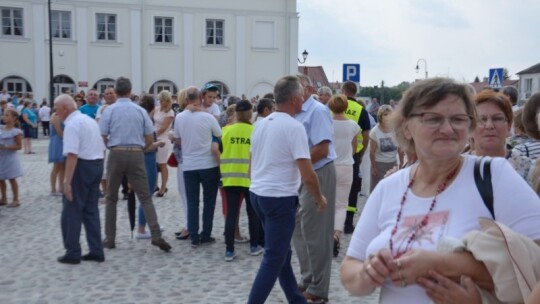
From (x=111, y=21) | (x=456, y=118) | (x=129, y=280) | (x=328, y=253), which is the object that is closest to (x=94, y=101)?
(x=129, y=280)

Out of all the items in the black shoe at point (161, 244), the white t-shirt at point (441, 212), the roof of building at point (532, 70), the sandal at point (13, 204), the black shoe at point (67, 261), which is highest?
the roof of building at point (532, 70)

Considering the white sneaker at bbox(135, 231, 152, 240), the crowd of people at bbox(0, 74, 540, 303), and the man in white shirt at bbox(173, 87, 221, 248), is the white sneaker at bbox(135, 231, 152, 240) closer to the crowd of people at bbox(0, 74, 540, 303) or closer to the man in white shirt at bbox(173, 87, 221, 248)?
the crowd of people at bbox(0, 74, 540, 303)

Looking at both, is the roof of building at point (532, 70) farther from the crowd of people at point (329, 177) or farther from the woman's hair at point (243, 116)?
the woman's hair at point (243, 116)

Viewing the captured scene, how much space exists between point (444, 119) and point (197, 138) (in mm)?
5519

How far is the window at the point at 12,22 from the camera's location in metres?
35.7

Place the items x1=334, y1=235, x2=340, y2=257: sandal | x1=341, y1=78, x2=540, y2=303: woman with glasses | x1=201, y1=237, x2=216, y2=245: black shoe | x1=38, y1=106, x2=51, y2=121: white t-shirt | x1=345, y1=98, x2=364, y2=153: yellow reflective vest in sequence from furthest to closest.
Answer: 1. x1=38, y1=106, x2=51, y2=121: white t-shirt
2. x1=345, y1=98, x2=364, y2=153: yellow reflective vest
3. x1=201, y1=237, x2=216, y2=245: black shoe
4. x1=334, y1=235, x2=340, y2=257: sandal
5. x1=341, y1=78, x2=540, y2=303: woman with glasses

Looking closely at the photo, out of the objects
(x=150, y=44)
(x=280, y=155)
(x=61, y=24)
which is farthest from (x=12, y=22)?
(x=280, y=155)

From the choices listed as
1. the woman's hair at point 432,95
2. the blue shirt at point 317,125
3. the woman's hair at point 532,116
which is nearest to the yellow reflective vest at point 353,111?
the blue shirt at point 317,125

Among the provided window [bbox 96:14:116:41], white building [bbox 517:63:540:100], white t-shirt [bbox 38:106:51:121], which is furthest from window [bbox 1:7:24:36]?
white building [bbox 517:63:540:100]

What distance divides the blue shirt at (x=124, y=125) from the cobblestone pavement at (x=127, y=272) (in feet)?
4.69

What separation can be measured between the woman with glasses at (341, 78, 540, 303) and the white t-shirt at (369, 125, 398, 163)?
6.37 m

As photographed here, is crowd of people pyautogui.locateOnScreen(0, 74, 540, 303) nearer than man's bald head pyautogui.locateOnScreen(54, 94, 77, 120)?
Yes

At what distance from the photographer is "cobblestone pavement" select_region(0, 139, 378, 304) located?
5.74 m

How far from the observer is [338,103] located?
7.63m
